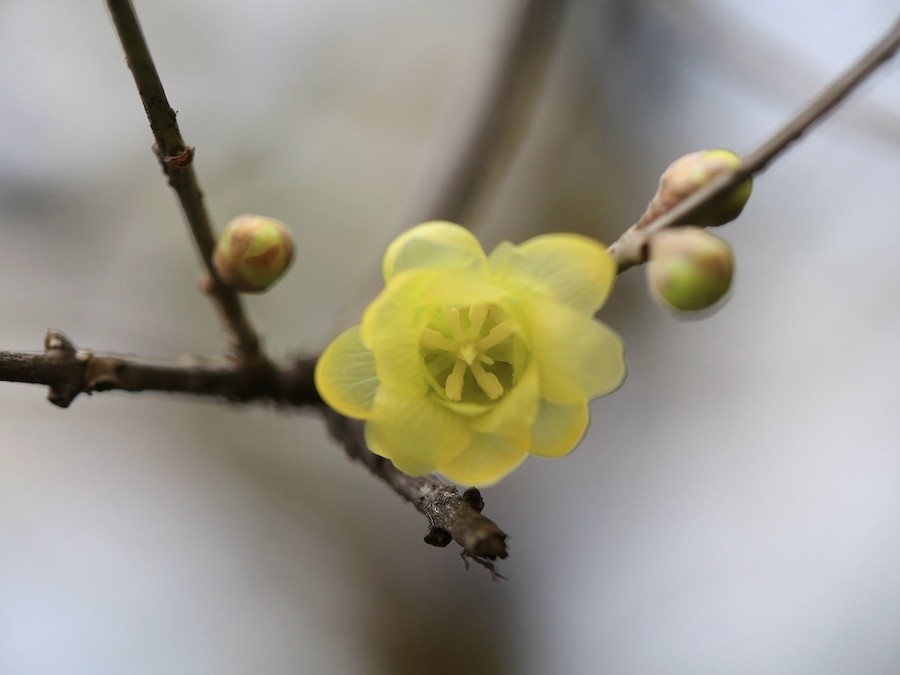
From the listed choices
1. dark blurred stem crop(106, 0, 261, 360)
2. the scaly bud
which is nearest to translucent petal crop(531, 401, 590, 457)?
the scaly bud

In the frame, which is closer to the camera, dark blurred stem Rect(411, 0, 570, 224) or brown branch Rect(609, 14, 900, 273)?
brown branch Rect(609, 14, 900, 273)

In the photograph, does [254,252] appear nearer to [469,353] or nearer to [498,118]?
[469,353]

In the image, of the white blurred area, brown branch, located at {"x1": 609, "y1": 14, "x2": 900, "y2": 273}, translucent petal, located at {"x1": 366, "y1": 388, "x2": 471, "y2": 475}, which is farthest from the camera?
the white blurred area

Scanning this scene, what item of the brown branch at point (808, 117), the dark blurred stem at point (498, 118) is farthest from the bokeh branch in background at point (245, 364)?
the dark blurred stem at point (498, 118)

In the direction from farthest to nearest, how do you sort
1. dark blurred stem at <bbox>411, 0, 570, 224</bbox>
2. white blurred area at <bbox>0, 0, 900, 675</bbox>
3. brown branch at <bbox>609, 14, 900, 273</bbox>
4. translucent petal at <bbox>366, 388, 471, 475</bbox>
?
1. white blurred area at <bbox>0, 0, 900, 675</bbox>
2. dark blurred stem at <bbox>411, 0, 570, 224</bbox>
3. translucent petal at <bbox>366, 388, 471, 475</bbox>
4. brown branch at <bbox>609, 14, 900, 273</bbox>

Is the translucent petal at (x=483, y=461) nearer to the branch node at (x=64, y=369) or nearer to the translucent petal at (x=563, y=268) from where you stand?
the translucent petal at (x=563, y=268)

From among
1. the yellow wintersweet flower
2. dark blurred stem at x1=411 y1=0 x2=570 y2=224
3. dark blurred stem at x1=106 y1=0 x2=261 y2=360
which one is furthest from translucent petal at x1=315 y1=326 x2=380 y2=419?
dark blurred stem at x1=411 y1=0 x2=570 y2=224

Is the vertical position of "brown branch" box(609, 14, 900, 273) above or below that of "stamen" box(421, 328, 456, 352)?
above

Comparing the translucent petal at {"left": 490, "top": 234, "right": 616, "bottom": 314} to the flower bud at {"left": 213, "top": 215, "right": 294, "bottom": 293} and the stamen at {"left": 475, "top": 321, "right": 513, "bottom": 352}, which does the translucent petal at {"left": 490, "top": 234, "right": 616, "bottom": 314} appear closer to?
the stamen at {"left": 475, "top": 321, "right": 513, "bottom": 352}
